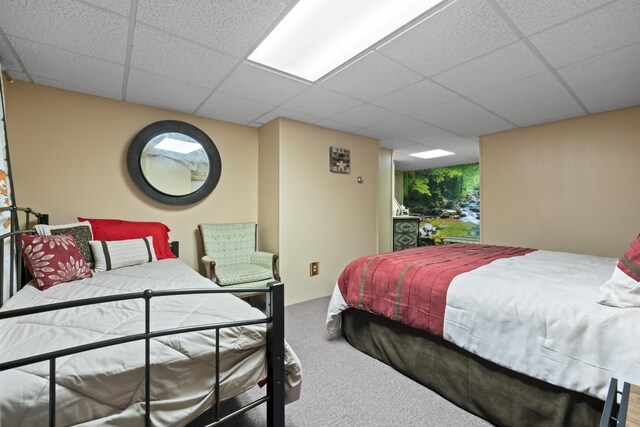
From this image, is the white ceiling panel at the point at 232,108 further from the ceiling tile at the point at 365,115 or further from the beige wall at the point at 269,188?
the ceiling tile at the point at 365,115

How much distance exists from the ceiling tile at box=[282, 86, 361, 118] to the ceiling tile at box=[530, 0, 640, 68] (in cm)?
150

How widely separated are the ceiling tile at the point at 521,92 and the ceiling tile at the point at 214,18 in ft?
6.71

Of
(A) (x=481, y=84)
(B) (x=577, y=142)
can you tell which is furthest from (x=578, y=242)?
(A) (x=481, y=84)

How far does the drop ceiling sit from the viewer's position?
5.03 ft

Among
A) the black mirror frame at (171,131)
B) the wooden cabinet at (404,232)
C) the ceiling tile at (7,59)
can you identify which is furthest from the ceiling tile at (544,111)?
the ceiling tile at (7,59)

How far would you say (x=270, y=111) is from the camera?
3.09 m

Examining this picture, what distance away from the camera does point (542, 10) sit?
1492 mm

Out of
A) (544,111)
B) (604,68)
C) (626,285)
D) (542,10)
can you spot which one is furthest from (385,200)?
(626,285)

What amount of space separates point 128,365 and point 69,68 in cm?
239

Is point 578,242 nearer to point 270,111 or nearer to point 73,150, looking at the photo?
point 270,111

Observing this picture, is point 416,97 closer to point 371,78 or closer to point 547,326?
point 371,78

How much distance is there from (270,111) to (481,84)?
2038mm

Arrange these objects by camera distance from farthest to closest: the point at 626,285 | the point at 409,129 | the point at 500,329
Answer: the point at 409,129
the point at 500,329
the point at 626,285

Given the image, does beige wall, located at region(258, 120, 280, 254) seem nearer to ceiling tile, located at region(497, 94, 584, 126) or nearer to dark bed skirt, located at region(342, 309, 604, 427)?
dark bed skirt, located at region(342, 309, 604, 427)
